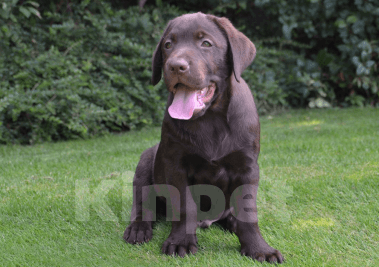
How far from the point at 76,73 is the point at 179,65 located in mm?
4668

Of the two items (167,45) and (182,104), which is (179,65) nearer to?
(182,104)

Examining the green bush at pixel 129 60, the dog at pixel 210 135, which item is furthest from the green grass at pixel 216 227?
the green bush at pixel 129 60

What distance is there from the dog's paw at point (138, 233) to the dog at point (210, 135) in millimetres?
13

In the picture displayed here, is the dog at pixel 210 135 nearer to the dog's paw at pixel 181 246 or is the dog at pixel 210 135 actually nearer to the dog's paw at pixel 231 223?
the dog's paw at pixel 181 246

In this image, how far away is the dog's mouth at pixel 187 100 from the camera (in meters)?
2.18

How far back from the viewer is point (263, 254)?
85.4 inches

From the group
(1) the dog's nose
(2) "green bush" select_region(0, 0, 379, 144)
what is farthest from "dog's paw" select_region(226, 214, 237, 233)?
(2) "green bush" select_region(0, 0, 379, 144)

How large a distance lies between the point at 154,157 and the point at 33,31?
4.86 metres

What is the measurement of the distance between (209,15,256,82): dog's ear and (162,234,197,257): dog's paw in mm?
946

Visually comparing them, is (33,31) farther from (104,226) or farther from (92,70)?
(104,226)

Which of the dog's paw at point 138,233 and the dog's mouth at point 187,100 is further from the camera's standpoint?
the dog's paw at point 138,233

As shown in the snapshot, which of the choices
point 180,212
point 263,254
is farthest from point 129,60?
point 263,254

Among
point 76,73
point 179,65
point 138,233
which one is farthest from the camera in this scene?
point 76,73

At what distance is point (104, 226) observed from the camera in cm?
269
